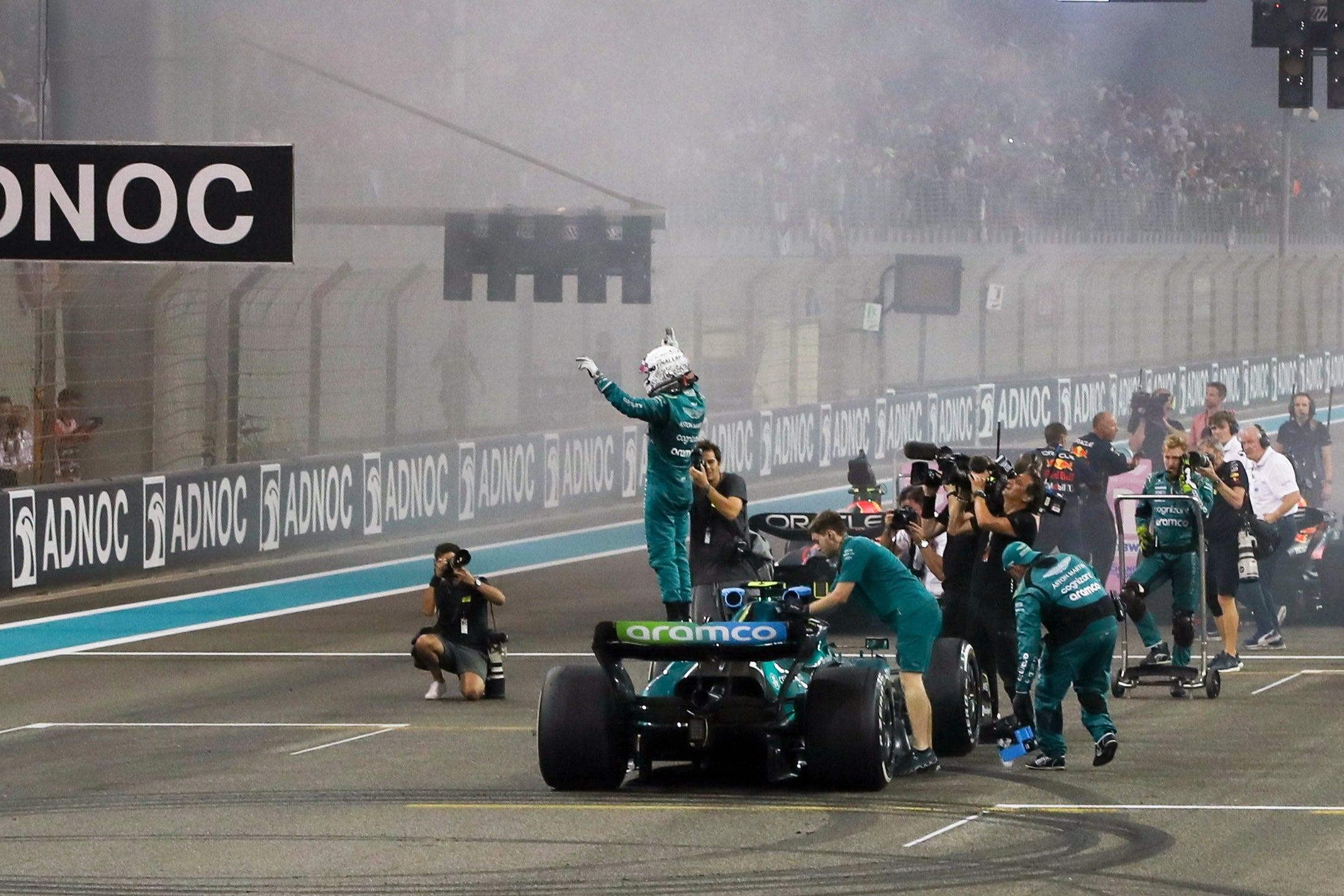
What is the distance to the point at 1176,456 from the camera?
45.5 feet

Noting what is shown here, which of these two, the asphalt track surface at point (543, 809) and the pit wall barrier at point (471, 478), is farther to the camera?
the pit wall barrier at point (471, 478)

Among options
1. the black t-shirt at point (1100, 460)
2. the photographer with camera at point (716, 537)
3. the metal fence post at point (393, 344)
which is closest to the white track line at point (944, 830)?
the photographer with camera at point (716, 537)

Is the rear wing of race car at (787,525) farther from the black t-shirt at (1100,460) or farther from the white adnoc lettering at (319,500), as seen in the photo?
the white adnoc lettering at (319,500)

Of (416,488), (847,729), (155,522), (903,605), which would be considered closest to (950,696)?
(903,605)

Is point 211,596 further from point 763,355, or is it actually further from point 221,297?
point 763,355

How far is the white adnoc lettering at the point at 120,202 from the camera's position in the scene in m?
16.5

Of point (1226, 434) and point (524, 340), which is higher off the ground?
point (524, 340)

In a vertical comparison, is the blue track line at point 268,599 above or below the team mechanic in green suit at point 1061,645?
below

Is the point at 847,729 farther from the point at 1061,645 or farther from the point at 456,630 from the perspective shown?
the point at 456,630

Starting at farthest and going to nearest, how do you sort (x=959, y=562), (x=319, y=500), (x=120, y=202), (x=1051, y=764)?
(x=319, y=500)
(x=120, y=202)
(x=959, y=562)
(x=1051, y=764)

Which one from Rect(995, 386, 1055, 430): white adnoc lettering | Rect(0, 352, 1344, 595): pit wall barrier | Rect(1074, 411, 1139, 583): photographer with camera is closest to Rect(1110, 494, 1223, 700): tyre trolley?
Rect(1074, 411, 1139, 583): photographer with camera

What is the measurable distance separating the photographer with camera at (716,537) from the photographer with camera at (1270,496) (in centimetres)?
422

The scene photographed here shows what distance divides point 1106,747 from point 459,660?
15.3 ft

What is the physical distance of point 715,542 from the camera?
44.1 feet
